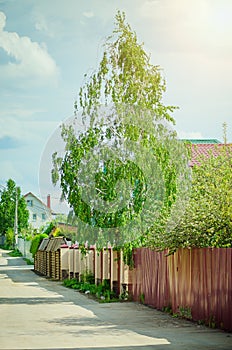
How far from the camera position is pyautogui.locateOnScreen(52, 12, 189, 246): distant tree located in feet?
63.9

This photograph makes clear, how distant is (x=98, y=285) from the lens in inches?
923

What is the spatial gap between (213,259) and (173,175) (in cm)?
606

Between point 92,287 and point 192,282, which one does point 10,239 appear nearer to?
point 92,287

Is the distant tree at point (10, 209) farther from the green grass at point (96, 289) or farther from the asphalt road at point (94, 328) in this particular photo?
the asphalt road at point (94, 328)

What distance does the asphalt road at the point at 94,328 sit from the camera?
11422 mm

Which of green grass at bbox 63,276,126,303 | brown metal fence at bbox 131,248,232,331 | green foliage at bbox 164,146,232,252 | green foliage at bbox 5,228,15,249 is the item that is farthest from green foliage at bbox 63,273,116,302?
green foliage at bbox 5,228,15,249

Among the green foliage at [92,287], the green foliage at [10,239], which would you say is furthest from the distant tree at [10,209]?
the green foliage at [92,287]

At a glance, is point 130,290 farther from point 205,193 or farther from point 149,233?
point 205,193

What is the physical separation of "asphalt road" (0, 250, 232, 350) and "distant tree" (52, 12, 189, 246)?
2485mm

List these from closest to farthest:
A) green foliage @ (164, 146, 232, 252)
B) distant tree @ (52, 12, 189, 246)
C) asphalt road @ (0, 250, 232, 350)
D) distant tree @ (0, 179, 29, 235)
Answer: asphalt road @ (0, 250, 232, 350)
green foliage @ (164, 146, 232, 252)
distant tree @ (52, 12, 189, 246)
distant tree @ (0, 179, 29, 235)

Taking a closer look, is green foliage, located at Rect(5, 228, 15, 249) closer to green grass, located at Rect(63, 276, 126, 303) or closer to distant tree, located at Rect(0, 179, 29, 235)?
distant tree, located at Rect(0, 179, 29, 235)

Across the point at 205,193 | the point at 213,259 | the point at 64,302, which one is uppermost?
the point at 205,193

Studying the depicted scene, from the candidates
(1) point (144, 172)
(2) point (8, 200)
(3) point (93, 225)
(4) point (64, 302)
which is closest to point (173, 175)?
(1) point (144, 172)

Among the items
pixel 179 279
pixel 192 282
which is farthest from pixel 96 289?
pixel 192 282
